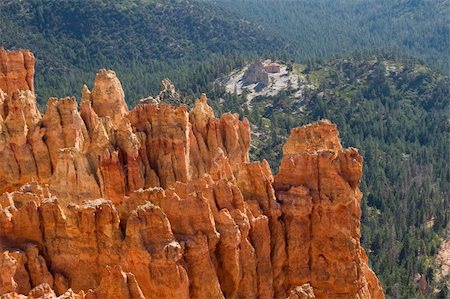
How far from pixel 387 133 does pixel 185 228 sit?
11387 centimetres

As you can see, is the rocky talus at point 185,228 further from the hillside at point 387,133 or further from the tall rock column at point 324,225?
the hillside at point 387,133

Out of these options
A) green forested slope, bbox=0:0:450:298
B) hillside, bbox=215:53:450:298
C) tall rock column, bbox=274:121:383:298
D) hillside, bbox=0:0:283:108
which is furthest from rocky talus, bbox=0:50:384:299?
hillside, bbox=0:0:283:108


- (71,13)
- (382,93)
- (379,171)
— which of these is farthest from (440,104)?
(71,13)

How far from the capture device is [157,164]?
34.4 meters

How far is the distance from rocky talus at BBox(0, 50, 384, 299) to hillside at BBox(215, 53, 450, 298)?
38885 mm

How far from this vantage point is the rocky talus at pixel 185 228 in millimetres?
20500

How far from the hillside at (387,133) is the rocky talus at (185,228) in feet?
128

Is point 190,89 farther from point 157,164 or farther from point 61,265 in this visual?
point 61,265

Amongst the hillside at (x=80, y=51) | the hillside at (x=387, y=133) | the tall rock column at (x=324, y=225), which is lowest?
the hillside at (x=387, y=133)

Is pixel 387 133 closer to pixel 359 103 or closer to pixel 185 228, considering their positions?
pixel 359 103

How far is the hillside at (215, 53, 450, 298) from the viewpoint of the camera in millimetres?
75562

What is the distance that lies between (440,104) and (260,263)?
12872 cm

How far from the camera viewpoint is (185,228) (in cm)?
2164

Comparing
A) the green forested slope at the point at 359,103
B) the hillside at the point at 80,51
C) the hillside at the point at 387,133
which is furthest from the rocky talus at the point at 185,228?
the hillside at the point at 80,51
